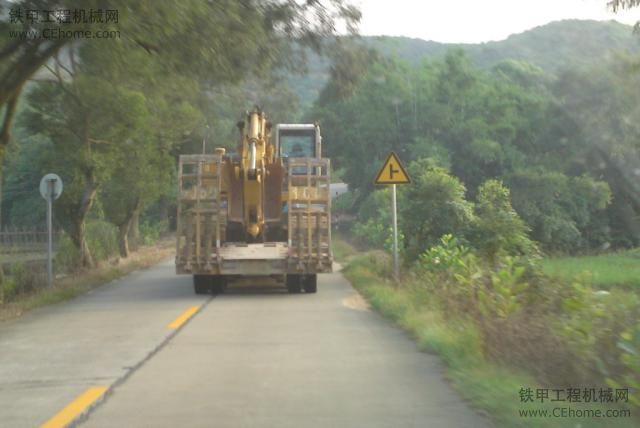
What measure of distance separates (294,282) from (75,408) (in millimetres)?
11010

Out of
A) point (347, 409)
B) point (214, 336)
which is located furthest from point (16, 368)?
point (347, 409)

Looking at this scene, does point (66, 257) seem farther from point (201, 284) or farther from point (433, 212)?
point (433, 212)

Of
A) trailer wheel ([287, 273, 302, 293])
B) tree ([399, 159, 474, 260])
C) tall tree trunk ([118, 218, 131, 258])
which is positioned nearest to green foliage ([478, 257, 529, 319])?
trailer wheel ([287, 273, 302, 293])

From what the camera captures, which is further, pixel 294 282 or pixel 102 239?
pixel 102 239

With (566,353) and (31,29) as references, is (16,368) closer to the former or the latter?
(31,29)

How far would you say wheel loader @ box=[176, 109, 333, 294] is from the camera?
17062 mm

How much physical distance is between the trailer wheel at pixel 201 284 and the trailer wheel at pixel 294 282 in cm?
172

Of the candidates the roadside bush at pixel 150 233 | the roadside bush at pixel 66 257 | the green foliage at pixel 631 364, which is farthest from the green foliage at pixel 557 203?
the green foliage at pixel 631 364

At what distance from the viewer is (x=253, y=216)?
18016 millimetres

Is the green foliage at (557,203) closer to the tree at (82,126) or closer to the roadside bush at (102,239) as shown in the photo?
the roadside bush at (102,239)

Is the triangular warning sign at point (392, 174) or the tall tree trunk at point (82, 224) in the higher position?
the triangular warning sign at point (392, 174)

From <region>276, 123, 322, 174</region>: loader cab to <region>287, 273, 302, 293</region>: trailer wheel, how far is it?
168 inches

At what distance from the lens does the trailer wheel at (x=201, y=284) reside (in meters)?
17.7

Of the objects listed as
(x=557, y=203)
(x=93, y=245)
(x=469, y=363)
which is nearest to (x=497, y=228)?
(x=469, y=363)
